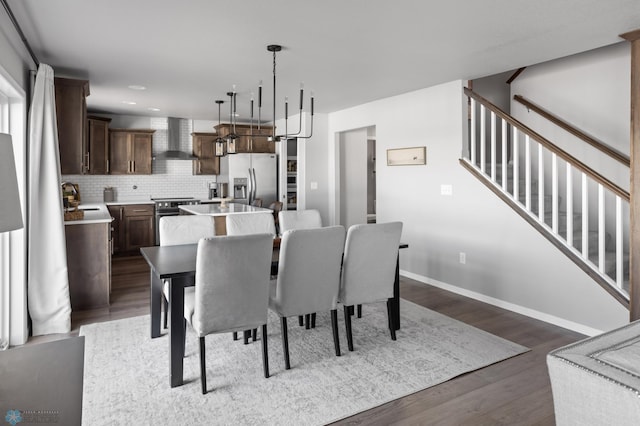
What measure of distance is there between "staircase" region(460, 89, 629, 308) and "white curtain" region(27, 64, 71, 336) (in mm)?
4072

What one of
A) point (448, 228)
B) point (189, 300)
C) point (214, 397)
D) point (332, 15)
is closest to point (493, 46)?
point (332, 15)

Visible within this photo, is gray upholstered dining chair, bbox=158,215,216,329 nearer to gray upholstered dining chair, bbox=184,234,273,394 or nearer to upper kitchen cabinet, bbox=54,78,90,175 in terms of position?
A: gray upholstered dining chair, bbox=184,234,273,394

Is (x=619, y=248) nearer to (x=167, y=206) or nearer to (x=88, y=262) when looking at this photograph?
(x=88, y=262)

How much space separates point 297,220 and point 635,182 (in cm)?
288

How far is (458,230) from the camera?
4.88m

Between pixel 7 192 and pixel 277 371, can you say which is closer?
pixel 7 192

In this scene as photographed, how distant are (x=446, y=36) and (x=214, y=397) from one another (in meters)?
3.10

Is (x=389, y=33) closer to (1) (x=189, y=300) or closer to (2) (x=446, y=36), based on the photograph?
(2) (x=446, y=36)

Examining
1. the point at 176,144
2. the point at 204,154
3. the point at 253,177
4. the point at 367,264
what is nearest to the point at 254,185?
the point at 253,177

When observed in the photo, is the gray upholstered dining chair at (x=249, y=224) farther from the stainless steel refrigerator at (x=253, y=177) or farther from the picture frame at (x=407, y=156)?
the stainless steel refrigerator at (x=253, y=177)

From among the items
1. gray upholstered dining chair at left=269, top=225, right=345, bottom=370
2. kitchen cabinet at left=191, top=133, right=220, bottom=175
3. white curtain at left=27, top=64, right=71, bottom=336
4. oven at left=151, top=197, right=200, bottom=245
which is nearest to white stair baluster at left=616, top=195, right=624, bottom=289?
gray upholstered dining chair at left=269, top=225, right=345, bottom=370

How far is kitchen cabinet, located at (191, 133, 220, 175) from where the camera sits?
8.11 meters

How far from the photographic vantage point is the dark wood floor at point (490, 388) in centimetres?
234

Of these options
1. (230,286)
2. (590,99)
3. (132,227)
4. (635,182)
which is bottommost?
(230,286)
